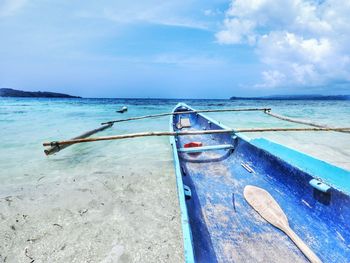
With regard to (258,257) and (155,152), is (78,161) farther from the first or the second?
(258,257)

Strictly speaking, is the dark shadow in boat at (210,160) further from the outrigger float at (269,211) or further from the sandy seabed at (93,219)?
the outrigger float at (269,211)

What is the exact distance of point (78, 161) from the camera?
6004 mm

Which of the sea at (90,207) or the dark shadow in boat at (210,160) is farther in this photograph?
the dark shadow in boat at (210,160)

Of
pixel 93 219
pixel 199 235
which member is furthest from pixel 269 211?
pixel 93 219

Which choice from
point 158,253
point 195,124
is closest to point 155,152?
point 195,124

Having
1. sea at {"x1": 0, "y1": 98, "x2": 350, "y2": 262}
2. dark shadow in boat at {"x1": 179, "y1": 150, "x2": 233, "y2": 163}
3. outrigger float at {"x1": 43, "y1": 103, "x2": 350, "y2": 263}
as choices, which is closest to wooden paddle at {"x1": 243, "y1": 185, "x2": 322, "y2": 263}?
outrigger float at {"x1": 43, "y1": 103, "x2": 350, "y2": 263}

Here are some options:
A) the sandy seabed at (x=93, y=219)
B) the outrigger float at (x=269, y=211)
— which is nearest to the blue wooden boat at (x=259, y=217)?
the outrigger float at (x=269, y=211)

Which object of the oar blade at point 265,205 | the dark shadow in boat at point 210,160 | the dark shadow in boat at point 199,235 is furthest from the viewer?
the dark shadow in boat at point 210,160

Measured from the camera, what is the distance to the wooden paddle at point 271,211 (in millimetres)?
1981

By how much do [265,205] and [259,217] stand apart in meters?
0.19

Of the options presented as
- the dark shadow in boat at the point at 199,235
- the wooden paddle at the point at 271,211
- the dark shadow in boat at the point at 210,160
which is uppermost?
the dark shadow in boat at the point at 210,160

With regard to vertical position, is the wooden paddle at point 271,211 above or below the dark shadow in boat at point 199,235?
above

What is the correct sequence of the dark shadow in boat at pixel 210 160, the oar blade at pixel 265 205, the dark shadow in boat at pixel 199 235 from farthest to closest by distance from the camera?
1. the dark shadow in boat at pixel 210 160
2. the oar blade at pixel 265 205
3. the dark shadow in boat at pixel 199 235

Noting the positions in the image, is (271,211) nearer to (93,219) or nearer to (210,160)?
(210,160)
